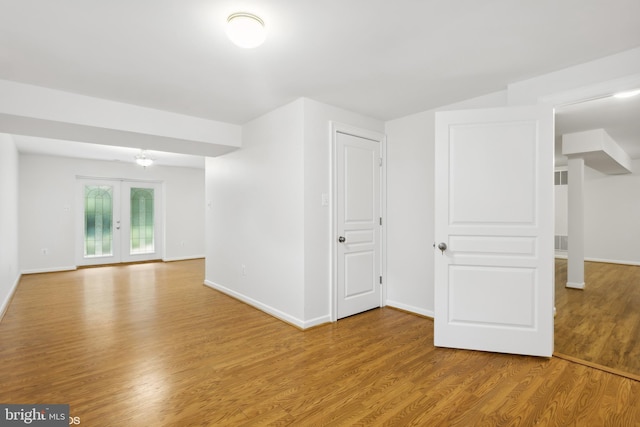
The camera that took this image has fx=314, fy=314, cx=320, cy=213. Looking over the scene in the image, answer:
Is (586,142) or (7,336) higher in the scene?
(586,142)

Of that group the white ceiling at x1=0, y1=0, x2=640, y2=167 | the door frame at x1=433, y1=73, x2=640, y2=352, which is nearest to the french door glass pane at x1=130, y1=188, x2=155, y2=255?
the white ceiling at x1=0, y1=0, x2=640, y2=167

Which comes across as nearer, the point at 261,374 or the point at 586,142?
the point at 261,374

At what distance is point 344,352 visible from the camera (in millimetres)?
2773

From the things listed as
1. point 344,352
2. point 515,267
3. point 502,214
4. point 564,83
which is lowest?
point 344,352

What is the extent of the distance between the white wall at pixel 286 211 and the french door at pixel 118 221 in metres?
4.60

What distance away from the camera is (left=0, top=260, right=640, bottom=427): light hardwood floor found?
1.91 m

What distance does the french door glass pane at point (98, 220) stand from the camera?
281 inches

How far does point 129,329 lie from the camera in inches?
131

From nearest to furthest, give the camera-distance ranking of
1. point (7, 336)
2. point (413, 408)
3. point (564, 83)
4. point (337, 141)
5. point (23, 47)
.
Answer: point (413, 408) < point (23, 47) < point (564, 83) < point (7, 336) < point (337, 141)

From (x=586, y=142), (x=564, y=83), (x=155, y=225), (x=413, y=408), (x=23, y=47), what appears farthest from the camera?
(x=155, y=225)

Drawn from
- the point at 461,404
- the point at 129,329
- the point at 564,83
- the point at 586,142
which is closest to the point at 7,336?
the point at 129,329

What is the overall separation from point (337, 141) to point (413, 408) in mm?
2651

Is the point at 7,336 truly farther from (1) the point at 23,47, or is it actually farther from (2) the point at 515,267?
(2) the point at 515,267

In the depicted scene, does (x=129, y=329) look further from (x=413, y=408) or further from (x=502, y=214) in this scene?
(x=502, y=214)
